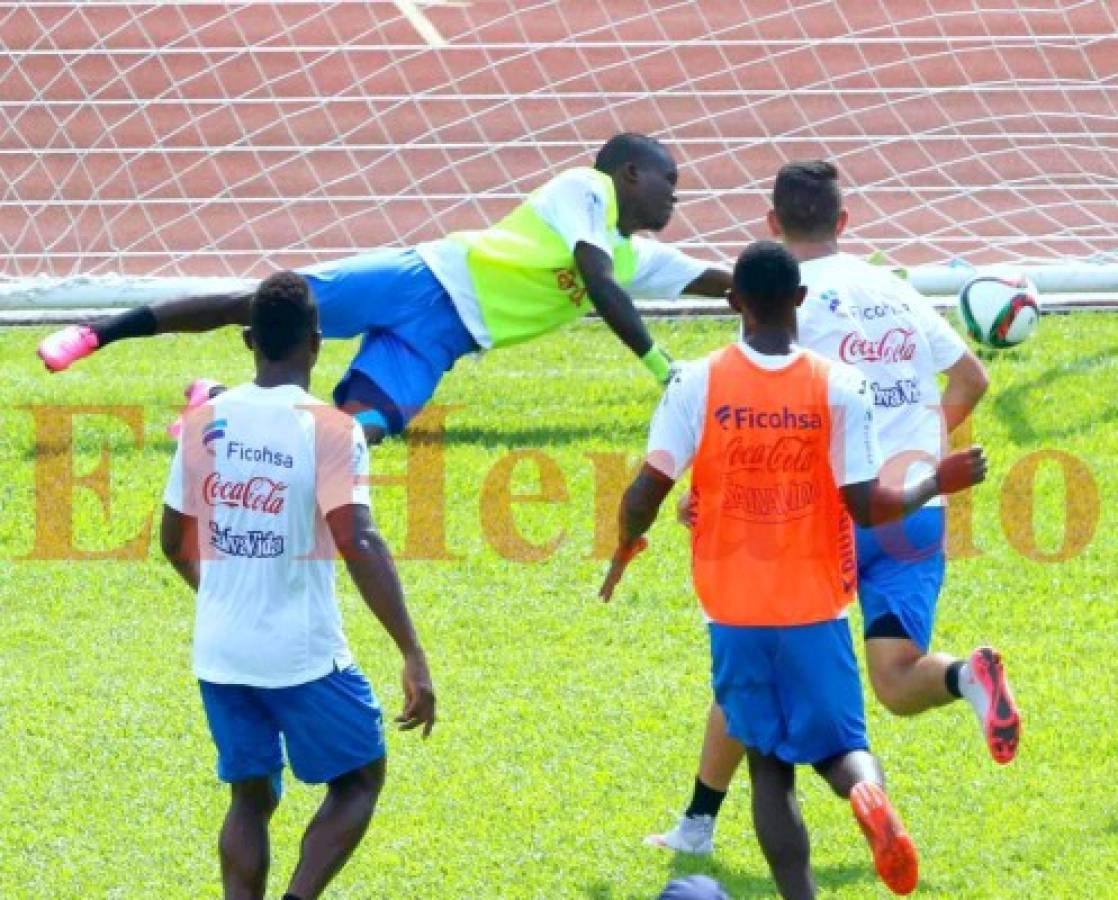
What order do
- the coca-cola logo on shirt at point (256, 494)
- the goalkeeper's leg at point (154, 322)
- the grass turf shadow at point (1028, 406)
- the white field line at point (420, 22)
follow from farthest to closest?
the white field line at point (420, 22) → the grass turf shadow at point (1028, 406) → the goalkeeper's leg at point (154, 322) → the coca-cola logo on shirt at point (256, 494)

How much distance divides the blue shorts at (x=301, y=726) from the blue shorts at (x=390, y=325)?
322 cm

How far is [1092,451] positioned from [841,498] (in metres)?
5.13

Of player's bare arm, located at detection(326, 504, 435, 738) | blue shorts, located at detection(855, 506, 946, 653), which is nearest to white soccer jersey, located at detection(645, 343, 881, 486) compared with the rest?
player's bare arm, located at detection(326, 504, 435, 738)

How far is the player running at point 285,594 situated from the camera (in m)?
5.71

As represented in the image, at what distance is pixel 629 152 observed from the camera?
9.73m

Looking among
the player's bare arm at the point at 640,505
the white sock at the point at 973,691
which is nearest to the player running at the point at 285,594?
the player's bare arm at the point at 640,505

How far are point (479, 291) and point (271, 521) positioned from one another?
3886 millimetres

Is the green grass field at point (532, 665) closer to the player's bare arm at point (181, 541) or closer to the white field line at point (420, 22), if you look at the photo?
the player's bare arm at point (181, 541)

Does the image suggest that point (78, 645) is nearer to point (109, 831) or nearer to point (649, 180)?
point (109, 831)

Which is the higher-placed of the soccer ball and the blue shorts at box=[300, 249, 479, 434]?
the blue shorts at box=[300, 249, 479, 434]

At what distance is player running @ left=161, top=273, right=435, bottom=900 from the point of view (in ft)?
18.7

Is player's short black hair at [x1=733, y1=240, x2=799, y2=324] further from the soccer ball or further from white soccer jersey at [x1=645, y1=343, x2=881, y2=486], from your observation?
the soccer ball

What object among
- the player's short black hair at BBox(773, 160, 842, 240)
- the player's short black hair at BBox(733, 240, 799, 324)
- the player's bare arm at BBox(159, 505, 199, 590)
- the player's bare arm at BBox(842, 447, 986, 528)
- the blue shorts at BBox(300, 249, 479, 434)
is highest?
the player's short black hair at BBox(733, 240, 799, 324)

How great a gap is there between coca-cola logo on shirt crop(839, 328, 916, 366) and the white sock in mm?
951
